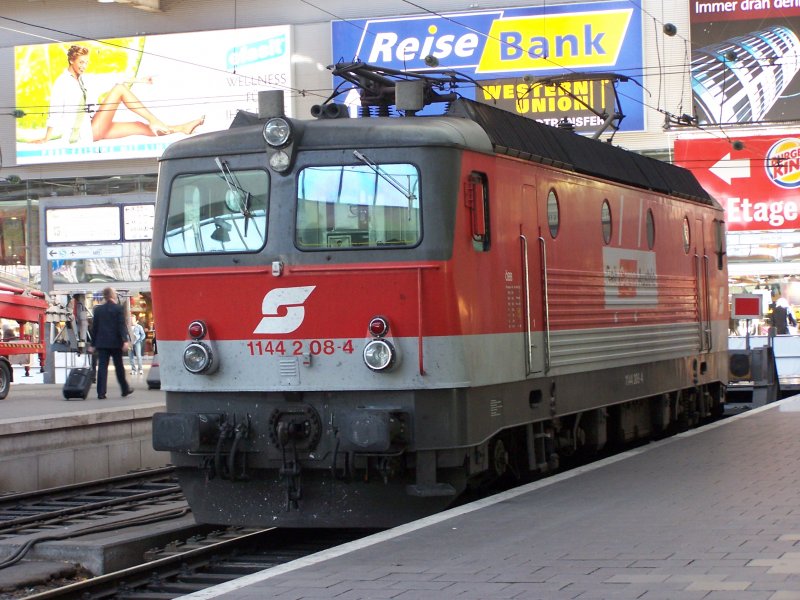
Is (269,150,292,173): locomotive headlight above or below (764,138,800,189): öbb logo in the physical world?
below

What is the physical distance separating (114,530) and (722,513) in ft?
17.8

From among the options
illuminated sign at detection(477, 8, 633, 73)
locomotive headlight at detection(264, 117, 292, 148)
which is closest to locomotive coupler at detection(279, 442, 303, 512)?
locomotive headlight at detection(264, 117, 292, 148)

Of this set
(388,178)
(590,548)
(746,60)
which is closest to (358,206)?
(388,178)

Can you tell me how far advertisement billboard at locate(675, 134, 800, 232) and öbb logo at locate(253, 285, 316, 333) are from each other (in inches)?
1102

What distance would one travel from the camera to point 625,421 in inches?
574

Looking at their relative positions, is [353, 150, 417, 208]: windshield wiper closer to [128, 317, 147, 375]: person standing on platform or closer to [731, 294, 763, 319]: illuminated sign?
[731, 294, 763, 319]: illuminated sign

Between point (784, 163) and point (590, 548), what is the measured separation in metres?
30.5

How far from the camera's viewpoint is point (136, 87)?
4388 cm

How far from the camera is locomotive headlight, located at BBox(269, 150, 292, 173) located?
33.6ft

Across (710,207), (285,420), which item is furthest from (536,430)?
(710,207)

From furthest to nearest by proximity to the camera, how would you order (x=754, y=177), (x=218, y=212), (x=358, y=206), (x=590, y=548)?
(x=754, y=177) < (x=218, y=212) < (x=358, y=206) < (x=590, y=548)

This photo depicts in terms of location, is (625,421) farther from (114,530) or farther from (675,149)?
(675,149)

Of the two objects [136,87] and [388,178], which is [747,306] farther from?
[136,87]

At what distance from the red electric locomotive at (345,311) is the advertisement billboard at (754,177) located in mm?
26645
